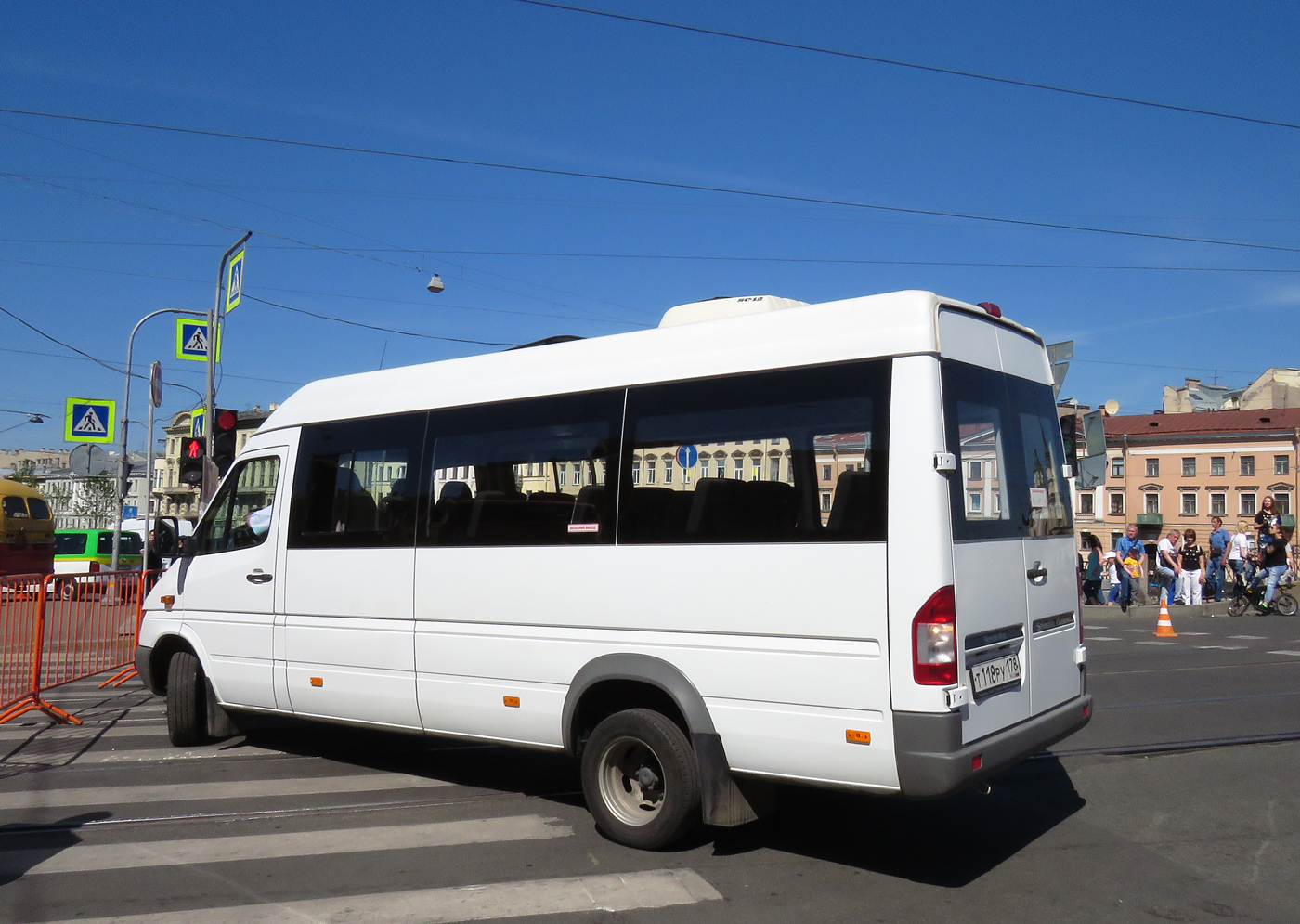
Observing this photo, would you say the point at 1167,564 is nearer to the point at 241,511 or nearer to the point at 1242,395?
the point at 241,511

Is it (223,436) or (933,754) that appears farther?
(223,436)

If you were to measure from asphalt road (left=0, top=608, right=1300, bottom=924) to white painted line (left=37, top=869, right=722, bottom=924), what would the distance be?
0.04 ft

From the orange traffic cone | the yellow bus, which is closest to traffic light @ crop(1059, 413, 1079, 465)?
the orange traffic cone

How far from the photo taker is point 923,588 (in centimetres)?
464

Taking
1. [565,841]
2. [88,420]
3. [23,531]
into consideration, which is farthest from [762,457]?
[23,531]

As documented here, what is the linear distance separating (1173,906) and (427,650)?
13.5 ft

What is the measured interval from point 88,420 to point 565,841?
23.9 meters

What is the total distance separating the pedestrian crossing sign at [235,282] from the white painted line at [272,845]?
13.1 meters

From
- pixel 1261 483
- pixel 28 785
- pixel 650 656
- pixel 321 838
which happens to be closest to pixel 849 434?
pixel 650 656

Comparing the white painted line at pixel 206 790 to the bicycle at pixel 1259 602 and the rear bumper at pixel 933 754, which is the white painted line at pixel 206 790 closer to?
the rear bumper at pixel 933 754

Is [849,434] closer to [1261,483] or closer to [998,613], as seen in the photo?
[998,613]

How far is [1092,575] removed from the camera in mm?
23656

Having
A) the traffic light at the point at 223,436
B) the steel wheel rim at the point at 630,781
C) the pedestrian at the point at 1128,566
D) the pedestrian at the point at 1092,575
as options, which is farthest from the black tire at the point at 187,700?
the pedestrian at the point at 1092,575

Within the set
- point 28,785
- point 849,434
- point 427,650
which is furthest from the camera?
point 28,785
